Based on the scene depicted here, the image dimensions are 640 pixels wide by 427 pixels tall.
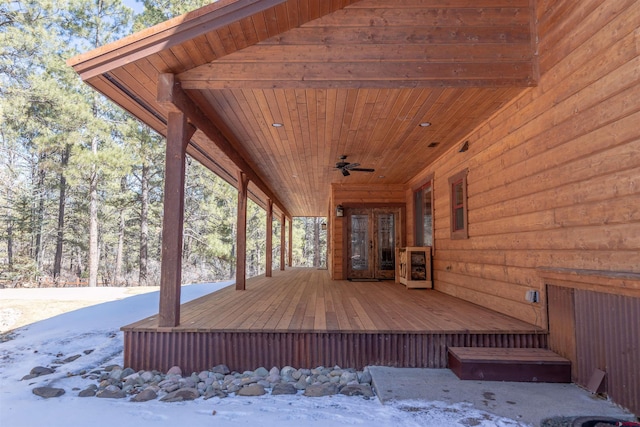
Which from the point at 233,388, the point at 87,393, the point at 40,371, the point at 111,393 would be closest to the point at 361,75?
the point at 233,388

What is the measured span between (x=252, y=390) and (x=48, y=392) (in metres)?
1.60

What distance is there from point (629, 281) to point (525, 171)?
5.20 ft

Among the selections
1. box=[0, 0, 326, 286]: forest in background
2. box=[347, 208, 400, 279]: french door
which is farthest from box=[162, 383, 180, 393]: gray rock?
box=[0, 0, 326, 286]: forest in background

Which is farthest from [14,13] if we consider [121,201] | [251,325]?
[251,325]

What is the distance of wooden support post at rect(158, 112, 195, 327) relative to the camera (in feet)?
11.9

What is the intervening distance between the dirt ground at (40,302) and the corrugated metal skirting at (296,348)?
15.6 ft

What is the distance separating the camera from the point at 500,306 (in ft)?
14.0

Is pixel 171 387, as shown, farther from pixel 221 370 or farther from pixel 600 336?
pixel 600 336

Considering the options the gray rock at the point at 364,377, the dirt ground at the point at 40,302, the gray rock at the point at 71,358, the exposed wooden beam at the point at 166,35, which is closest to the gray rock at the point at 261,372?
the gray rock at the point at 364,377

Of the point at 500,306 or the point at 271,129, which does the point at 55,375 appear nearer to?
the point at 271,129

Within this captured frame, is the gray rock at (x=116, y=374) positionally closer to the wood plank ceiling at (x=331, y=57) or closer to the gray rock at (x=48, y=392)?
the gray rock at (x=48, y=392)

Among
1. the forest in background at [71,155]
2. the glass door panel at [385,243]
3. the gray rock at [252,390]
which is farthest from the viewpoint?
the forest in background at [71,155]

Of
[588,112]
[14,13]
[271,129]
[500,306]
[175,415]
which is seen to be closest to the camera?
[175,415]

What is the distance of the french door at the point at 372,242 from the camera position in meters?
9.41
